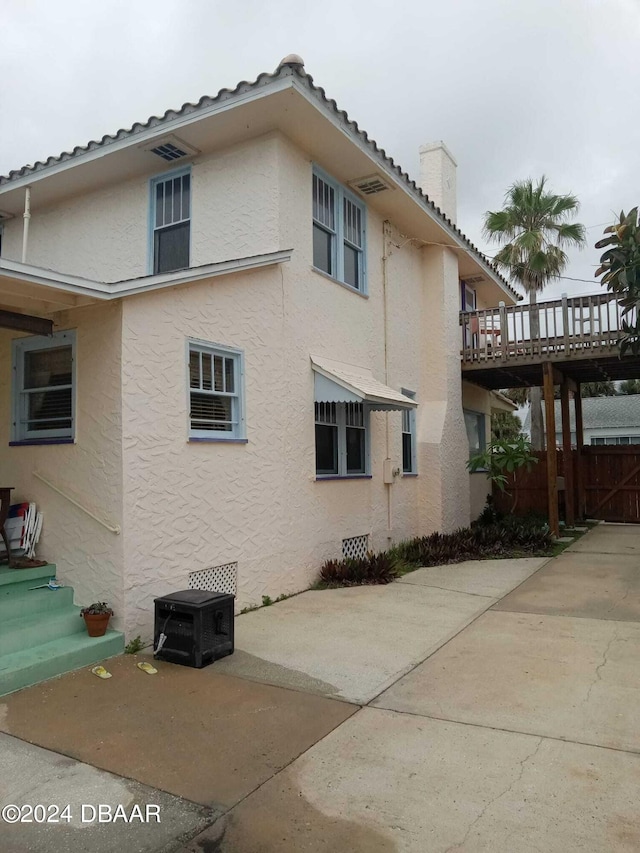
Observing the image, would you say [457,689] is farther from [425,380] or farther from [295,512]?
[425,380]

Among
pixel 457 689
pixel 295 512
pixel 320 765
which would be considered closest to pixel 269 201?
pixel 295 512

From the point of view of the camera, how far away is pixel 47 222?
432 inches

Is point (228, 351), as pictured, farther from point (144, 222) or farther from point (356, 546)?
point (356, 546)

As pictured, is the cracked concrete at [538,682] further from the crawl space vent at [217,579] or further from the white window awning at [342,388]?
the white window awning at [342,388]

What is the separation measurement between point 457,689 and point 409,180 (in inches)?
323

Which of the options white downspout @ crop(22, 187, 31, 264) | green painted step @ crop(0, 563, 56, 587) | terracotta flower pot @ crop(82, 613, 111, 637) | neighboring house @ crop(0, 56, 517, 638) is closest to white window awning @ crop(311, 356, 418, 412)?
neighboring house @ crop(0, 56, 517, 638)

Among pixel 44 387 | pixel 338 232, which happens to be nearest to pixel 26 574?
pixel 44 387

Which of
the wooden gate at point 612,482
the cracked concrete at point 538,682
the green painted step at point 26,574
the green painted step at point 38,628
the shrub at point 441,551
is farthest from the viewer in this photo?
the wooden gate at point 612,482

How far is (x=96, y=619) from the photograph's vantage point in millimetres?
5926

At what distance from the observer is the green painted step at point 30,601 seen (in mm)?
5777

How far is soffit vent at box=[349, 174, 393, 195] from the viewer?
1024cm

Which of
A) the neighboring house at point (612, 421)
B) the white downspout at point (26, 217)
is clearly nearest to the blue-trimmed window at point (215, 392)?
the white downspout at point (26, 217)

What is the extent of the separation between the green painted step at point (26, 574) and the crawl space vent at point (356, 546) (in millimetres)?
4684

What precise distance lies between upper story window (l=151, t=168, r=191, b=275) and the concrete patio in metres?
5.34
